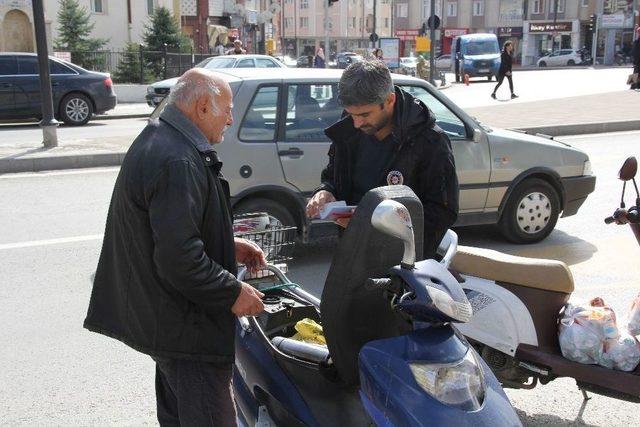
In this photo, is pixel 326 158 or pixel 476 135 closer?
pixel 326 158

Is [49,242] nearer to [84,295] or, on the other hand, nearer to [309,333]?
[84,295]

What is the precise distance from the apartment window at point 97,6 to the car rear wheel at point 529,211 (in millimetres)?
33342

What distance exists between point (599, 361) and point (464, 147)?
3535 mm

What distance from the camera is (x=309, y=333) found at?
9.98 ft

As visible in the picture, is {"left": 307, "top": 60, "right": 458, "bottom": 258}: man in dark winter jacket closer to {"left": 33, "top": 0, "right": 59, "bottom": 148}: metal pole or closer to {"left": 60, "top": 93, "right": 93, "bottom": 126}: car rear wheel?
{"left": 33, "top": 0, "right": 59, "bottom": 148}: metal pole

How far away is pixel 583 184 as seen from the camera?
736cm

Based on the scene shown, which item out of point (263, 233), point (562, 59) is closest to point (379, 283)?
point (263, 233)

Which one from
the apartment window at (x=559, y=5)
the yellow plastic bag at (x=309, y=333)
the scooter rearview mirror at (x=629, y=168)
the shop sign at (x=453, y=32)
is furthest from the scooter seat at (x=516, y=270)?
the shop sign at (x=453, y=32)

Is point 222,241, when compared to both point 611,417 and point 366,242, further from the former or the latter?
point 611,417

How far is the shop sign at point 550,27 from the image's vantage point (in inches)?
2849

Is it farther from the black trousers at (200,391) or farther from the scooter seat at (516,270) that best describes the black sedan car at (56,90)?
the black trousers at (200,391)

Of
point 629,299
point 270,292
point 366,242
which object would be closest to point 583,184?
point 629,299

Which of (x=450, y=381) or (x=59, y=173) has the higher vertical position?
(x=450, y=381)

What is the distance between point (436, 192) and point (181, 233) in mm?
1230
